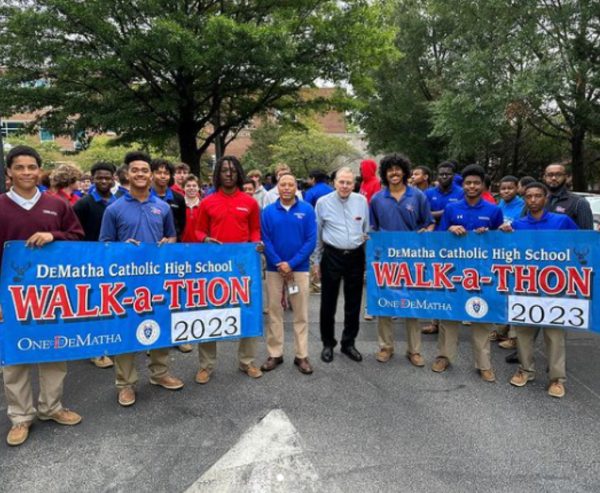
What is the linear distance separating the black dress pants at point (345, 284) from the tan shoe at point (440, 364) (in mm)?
848

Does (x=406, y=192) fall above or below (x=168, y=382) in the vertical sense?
above

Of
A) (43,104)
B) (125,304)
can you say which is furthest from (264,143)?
(125,304)

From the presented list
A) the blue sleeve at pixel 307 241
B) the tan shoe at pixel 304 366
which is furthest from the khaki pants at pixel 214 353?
the blue sleeve at pixel 307 241

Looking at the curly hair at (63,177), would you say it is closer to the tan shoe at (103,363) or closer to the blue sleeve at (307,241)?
the tan shoe at (103,363)

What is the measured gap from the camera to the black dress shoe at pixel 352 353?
14.8ft

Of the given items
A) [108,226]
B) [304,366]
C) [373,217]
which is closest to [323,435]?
[304,366]

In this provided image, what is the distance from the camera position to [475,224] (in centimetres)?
413

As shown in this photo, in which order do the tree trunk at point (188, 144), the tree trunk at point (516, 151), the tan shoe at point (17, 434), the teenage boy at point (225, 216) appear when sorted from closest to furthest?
the tan shoe at point (17, 434) < the teenage boy at point (225, 216) < the tree trunk at point (188, 144) < the tree trunk at point (516, 151)

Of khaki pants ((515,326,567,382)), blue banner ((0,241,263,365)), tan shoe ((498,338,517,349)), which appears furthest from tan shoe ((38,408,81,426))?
tan shoe ((498,338,517,349))

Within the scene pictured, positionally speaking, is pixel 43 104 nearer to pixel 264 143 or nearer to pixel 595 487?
pixel 595 487

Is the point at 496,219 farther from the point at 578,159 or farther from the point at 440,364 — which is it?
the point at 578,159

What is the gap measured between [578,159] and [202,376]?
20735 mm

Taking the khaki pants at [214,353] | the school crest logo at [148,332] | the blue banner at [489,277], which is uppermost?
the blue banner at [489,277]

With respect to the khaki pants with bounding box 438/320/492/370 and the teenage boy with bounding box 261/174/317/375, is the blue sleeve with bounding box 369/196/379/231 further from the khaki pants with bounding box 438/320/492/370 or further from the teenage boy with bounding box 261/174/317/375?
the khaki pants with bounding box 438/320/492/370
